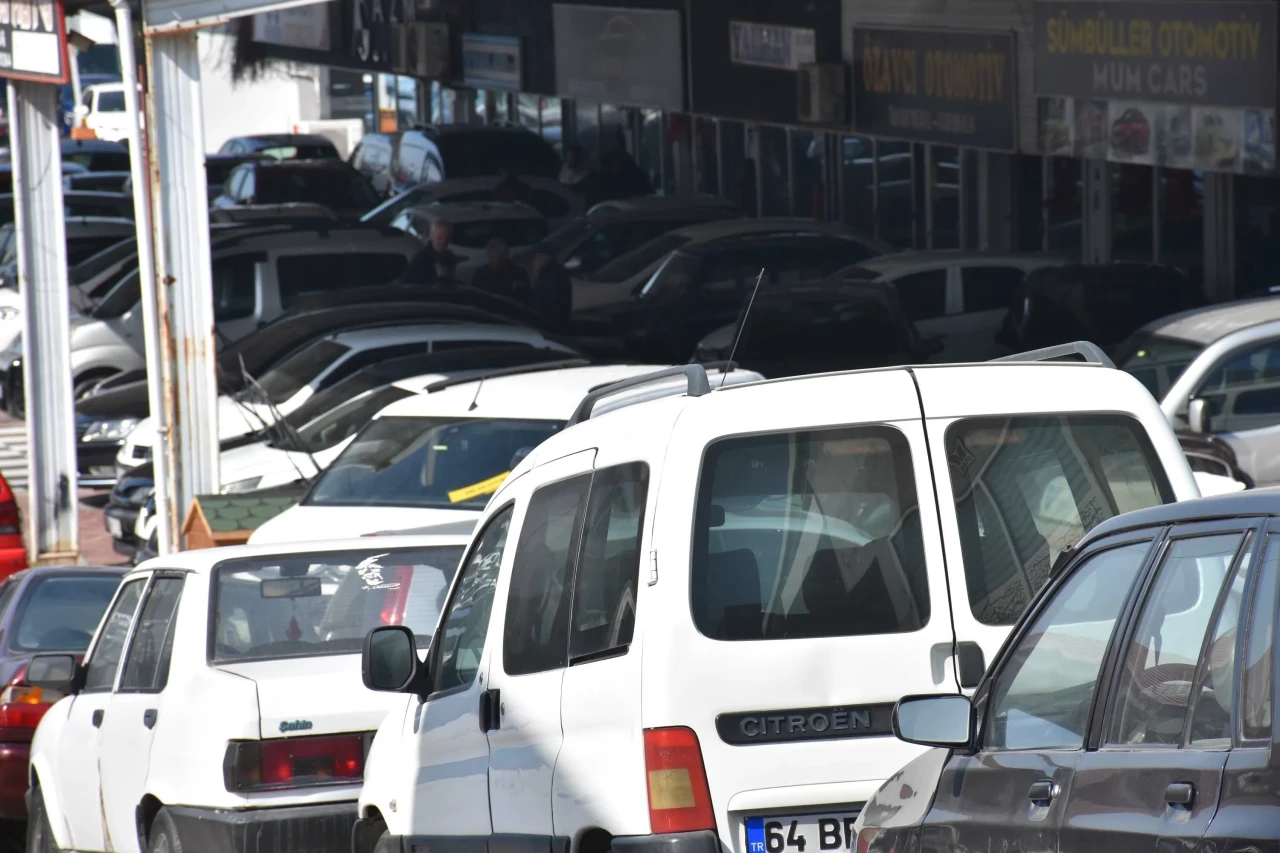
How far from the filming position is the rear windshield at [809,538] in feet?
15.2

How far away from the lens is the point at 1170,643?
132 inches

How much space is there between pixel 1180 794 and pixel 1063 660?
74cm

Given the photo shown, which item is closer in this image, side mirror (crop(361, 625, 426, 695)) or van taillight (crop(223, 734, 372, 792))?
side mirror (crop(361, 625, 426, 695))

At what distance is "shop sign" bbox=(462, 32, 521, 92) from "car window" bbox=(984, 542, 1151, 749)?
29.8 meters

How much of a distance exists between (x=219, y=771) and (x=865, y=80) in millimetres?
19842

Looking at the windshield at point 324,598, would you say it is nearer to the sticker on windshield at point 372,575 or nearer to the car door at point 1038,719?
the sticker on windshield at point 372,575

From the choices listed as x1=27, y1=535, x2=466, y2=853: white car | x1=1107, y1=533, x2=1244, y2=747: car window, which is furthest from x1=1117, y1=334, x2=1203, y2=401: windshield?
x1=1107, y1=533, x2=1244, y2=747: car window

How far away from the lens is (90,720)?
26.6 feet

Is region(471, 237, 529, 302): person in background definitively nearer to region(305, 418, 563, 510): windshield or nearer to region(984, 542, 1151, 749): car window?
region(305, 418, 563, 510): windshield

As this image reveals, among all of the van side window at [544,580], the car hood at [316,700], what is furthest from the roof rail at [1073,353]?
the car hood at [316,700]

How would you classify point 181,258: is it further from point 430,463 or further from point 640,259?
point 640,259

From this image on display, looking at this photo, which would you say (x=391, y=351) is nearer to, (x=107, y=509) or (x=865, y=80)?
(x=107, y=509)

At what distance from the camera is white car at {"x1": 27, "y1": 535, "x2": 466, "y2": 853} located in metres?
6.77

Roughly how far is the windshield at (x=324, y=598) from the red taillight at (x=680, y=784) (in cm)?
285
